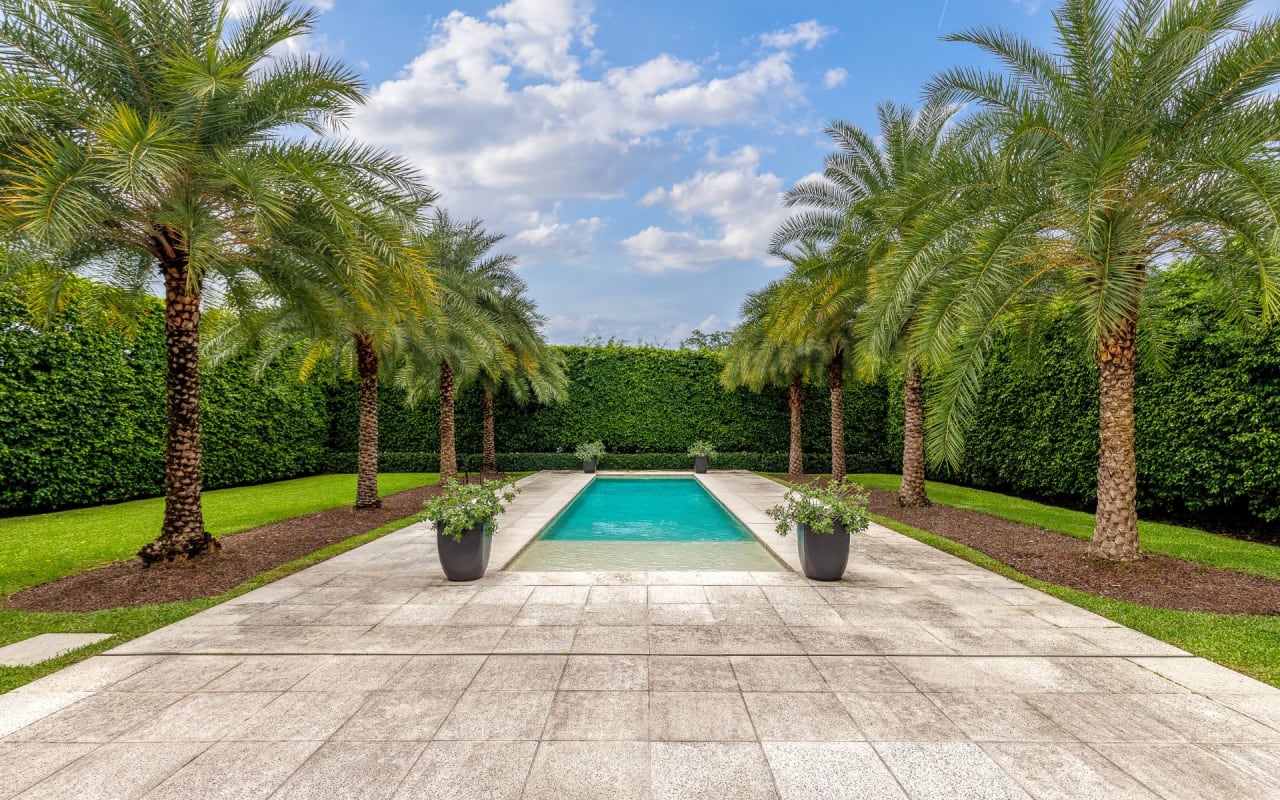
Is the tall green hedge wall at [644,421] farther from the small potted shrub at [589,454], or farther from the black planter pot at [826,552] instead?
the black planter pot at [826,552]

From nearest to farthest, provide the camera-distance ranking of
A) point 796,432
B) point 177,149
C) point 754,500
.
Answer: point 177,149 → point 754,500 → point 796,432

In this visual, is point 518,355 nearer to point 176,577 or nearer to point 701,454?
point 701,454

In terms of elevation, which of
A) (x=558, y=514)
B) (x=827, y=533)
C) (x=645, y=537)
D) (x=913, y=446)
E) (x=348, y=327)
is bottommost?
(x=645, y=537)

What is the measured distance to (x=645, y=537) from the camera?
1041 centimetres

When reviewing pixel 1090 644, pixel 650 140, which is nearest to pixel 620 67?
pixel 650 140

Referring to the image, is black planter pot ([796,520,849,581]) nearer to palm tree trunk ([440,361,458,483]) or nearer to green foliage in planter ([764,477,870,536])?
green foliage in planter ([764,477,870,536])

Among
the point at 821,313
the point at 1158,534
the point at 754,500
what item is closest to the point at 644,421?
the point at 754,500

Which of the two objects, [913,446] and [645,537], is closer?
[645,537]

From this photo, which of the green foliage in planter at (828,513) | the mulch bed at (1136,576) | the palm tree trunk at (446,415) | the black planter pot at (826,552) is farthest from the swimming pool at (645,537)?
the palm tree trunk at (446,415)

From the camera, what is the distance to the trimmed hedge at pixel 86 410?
10.1 meters

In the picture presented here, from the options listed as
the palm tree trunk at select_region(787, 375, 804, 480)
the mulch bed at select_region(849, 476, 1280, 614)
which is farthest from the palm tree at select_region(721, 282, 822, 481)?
the mulch bed at select_region(849, 476, 1280, 614)

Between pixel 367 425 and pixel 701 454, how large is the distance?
1169 cm

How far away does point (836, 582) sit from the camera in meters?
6.34

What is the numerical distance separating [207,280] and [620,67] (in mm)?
9800
